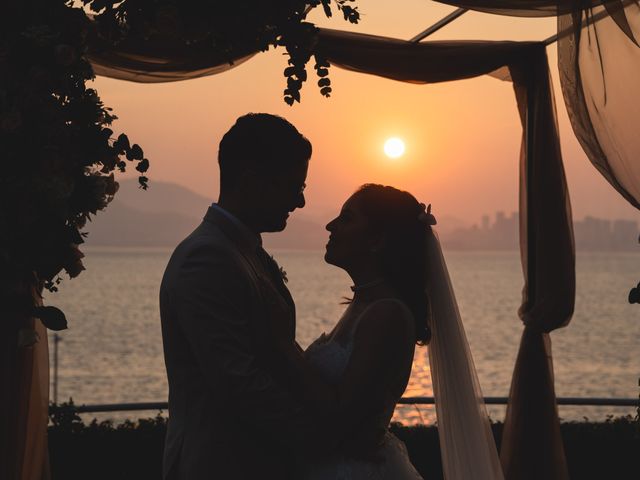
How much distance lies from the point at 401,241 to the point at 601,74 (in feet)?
6.20

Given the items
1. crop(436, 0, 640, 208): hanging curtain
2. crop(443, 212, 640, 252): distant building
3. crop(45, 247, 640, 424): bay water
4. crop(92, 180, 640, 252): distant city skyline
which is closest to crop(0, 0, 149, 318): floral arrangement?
crop(436, 0, 640, 208): hanging curtain

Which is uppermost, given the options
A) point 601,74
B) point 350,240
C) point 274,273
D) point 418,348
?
point 601,74

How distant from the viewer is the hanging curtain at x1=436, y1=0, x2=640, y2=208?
5109 mm

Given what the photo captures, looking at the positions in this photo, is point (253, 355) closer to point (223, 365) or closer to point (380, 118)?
point (223, 365)

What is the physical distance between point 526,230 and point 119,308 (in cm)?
7169

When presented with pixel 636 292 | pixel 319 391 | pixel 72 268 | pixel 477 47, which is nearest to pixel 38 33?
pixel 72 268

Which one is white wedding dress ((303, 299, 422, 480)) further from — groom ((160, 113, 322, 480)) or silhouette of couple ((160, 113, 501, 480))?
groom ((160, 113, 322, 480))

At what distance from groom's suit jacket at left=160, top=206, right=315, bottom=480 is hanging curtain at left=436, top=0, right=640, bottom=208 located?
2.64 metres

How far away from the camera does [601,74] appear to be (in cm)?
540

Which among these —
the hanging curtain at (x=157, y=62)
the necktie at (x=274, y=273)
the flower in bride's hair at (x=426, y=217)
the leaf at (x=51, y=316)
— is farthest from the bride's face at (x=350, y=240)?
the hanging curtain at (x=157, y=62)

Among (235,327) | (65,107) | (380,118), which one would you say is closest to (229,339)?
(235,327)

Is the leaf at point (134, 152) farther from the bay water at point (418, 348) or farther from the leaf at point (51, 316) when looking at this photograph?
the bay water at point (418, 348)

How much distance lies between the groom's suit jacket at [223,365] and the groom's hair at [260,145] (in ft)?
0.54

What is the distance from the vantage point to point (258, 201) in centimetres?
303
